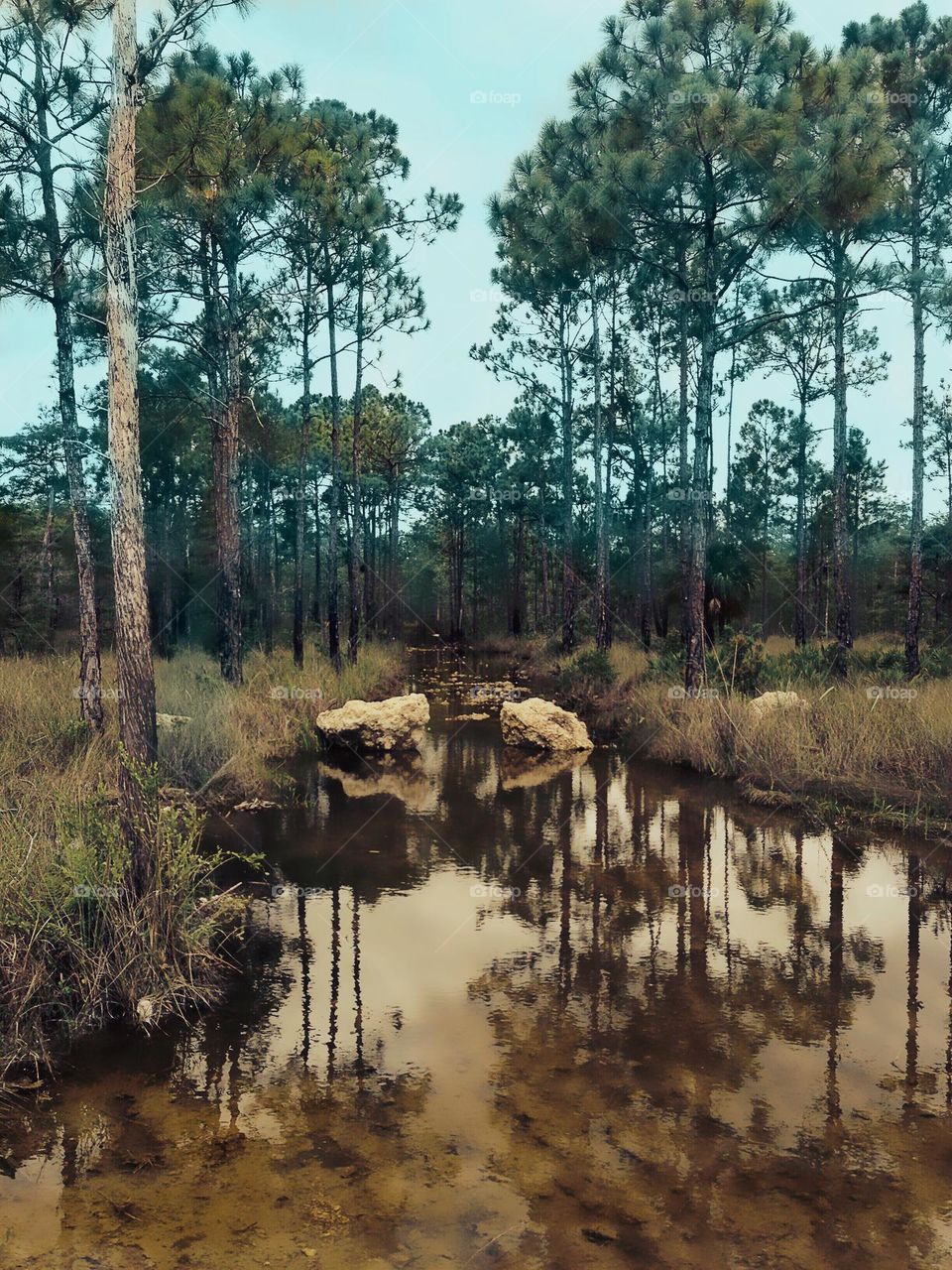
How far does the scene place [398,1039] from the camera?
5.81 m

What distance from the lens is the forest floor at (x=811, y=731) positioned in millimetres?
11414

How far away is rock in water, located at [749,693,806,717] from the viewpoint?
13875 millimetres

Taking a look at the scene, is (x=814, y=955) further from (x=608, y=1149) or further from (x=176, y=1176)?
(x=176, y=1176)

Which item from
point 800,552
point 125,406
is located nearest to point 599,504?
point 800,552

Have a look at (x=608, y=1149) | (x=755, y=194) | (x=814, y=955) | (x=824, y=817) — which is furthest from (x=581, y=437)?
(x=608, y=1149)

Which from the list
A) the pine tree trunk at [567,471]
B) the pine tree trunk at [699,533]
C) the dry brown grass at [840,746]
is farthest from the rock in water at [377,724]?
the pine tree trunk at [567,471]

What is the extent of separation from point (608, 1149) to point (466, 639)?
2024 inches

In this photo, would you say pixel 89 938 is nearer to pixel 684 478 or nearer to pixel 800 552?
pixel 684 478

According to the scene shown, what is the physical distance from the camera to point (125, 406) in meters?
6.53

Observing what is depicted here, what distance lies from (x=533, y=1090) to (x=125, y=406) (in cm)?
506

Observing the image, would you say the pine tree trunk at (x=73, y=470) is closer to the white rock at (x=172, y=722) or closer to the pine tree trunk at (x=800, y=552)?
the white rock at (x=172, y=722)

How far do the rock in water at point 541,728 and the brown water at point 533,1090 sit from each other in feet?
24.2

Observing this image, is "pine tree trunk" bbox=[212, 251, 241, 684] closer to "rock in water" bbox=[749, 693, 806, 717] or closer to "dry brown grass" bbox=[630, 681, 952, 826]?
"dry brown grass" bbox=[630, 681, 952, 826]

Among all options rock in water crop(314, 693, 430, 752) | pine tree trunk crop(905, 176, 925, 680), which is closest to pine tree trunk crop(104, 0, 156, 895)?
rock in water crop(314, 693, 430, 752)
